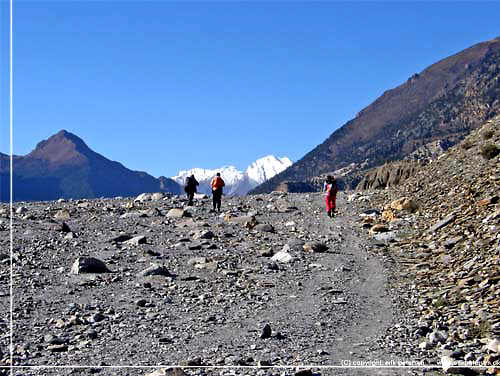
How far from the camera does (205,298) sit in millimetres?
14766

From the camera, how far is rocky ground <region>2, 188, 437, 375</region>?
10.3 metres

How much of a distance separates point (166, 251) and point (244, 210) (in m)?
13.1

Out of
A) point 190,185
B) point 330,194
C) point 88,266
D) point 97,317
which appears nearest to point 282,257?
point 88,266

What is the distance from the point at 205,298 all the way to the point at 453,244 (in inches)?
341

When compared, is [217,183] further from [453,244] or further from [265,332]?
[265,332]

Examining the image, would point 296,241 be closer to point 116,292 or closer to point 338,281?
point 338,281

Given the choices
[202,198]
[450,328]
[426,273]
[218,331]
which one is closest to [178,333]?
[218,331]

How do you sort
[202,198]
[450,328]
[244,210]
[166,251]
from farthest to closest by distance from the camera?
[202,198], [244,210], [166,251], [450,328]

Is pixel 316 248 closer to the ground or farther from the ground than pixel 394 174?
closer to the ground

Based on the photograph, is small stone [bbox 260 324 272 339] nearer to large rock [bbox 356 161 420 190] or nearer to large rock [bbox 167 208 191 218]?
large rock [bbox 167 208 191 218]

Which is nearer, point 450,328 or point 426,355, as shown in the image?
point 426,355

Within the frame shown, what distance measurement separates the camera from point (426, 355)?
33.0 feet

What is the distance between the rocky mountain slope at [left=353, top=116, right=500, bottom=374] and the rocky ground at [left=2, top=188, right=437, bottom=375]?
68 cm

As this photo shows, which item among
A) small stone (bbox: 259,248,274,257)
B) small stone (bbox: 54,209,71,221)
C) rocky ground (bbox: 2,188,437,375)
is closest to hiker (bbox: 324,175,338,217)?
rocky ground (bbox: 2,188,437,375)
